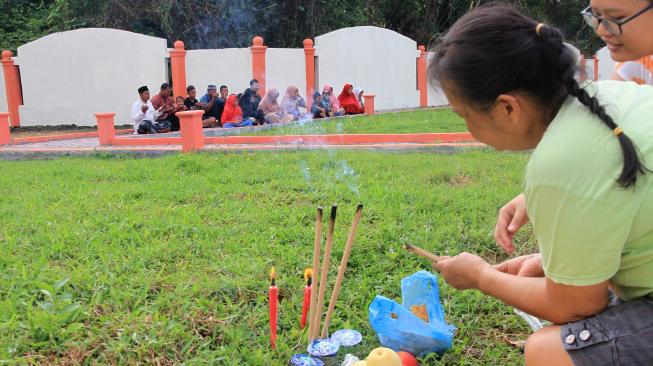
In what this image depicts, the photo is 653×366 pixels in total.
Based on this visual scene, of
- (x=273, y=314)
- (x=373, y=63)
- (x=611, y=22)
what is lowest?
(x=273, y=314)

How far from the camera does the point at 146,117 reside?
38.0 ft

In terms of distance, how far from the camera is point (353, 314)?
8.86 feet

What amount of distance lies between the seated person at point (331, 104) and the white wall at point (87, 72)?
4.04 m

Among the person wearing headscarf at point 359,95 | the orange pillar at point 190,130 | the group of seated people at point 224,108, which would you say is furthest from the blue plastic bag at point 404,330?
the person wearing headscarf at point 359,95

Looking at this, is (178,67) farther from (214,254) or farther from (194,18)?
(214,254)

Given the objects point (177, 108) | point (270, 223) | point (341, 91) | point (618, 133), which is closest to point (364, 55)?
point (341, 91)

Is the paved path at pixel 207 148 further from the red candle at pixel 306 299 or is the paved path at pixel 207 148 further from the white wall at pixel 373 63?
the white wall at pixel 373 63

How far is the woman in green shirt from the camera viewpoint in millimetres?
1330

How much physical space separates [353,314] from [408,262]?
26.7 inches

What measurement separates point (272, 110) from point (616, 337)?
11.8 m

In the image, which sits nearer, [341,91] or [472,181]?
[472,181]

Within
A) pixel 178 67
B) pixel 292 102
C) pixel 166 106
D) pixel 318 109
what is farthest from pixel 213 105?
pixel 318 109

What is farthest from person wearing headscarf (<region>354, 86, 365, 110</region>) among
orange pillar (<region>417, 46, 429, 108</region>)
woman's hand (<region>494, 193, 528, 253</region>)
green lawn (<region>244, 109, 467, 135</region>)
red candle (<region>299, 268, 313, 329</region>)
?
woman's hand (<region>494, 193, 528, 253</region>)

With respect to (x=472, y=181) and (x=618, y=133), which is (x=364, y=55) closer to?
(x=472, y=181)
